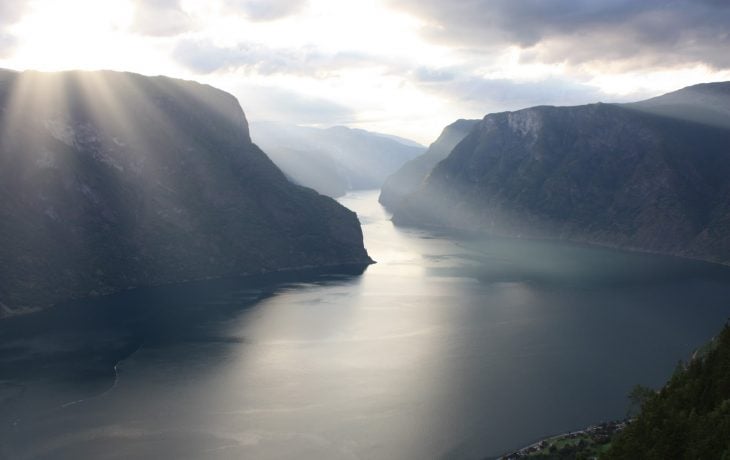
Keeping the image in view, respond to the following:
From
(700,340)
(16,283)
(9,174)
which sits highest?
(9,174)

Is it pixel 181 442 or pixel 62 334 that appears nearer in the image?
pixel 181 442

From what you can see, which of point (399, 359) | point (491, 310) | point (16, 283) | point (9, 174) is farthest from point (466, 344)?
point (9, 174)

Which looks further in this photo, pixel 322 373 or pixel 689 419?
pixel 322 373

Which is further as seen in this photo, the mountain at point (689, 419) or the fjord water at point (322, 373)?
the fjord water at point (322, 373)

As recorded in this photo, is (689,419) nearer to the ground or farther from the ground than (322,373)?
farther from the ground

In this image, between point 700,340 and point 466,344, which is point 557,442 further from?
point 700,340

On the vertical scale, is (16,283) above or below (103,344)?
above

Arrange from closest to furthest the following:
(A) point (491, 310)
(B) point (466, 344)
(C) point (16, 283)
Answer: (B) point (466, 344) < (C) point (16, 283) < (A) point (491, 310)

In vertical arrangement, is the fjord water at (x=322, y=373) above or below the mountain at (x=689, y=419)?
below
